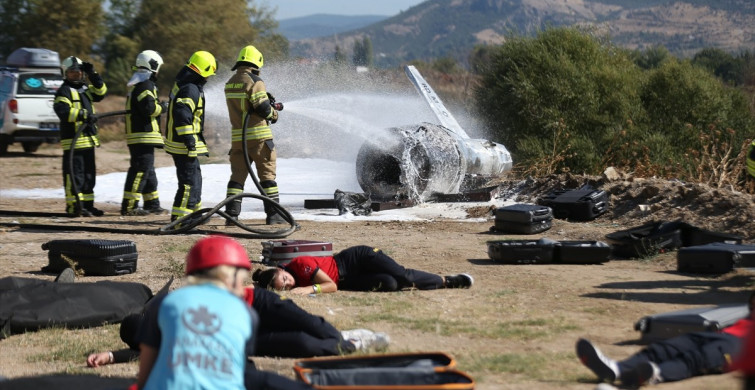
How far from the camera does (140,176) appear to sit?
12383mm

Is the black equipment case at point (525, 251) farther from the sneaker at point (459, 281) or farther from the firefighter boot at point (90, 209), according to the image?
the firefighter boot at point (90, 209)

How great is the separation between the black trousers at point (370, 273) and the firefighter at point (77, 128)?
586 centimetres

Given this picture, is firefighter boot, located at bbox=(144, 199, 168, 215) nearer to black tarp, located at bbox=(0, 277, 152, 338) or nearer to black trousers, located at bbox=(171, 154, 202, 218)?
black trousers, located at bbox=(171, 154, 202, 218)

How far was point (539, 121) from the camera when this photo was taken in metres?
19.3

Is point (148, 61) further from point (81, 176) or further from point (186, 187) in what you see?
point (186, 187)

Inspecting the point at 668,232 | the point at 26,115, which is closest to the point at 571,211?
the point at 668,232

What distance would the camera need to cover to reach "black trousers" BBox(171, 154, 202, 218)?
11.1 metres

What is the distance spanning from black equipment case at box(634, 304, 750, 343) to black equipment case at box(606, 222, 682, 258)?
367 cm

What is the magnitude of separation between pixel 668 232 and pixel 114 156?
45.9 feet

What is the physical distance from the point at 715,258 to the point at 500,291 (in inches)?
73.0

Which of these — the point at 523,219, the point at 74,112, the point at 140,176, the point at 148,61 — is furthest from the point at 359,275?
the point at 74,112

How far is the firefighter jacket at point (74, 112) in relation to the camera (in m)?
12.3

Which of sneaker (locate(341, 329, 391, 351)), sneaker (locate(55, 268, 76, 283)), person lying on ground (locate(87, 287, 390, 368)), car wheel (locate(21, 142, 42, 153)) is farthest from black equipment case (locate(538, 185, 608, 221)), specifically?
car wheel (locate(21, 142, 42, 153))

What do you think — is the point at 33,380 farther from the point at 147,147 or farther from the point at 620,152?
the point at 620,152
